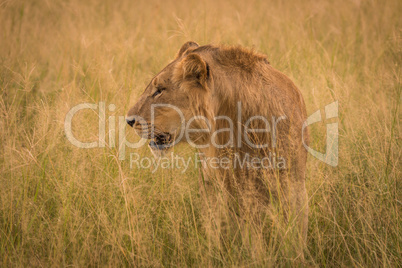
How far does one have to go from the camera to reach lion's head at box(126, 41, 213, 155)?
2803 millimetres

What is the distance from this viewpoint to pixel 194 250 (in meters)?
2.64

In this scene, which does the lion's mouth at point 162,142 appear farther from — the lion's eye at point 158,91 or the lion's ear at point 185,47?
the lion's ear at point 185,47

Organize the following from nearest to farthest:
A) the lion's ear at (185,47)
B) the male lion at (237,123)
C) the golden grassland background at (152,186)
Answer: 1. the golden grassland background at (152,186)
2. the male lion at (237,123)
3. the lion's ear at (185,47)

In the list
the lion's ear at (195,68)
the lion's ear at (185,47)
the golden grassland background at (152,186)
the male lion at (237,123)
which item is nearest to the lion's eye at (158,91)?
the male lion at (237,123)

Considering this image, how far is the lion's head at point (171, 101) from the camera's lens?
110 inches

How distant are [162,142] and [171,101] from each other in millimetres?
365

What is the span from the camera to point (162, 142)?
3.10 m

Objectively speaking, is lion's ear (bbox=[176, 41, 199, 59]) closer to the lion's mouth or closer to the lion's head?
the lion's head

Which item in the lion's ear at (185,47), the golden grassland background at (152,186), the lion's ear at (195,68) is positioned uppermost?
the lion's ear at (185,47)

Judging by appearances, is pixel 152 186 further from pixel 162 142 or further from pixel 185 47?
pixel 185 47

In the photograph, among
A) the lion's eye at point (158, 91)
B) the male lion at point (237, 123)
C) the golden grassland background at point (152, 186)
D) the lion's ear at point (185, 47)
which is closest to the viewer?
the golden grassland background at point (152, 186)

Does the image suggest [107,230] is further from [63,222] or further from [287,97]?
[287,97]

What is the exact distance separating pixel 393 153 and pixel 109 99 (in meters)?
3.03

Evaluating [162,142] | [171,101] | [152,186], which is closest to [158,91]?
[171,101]
